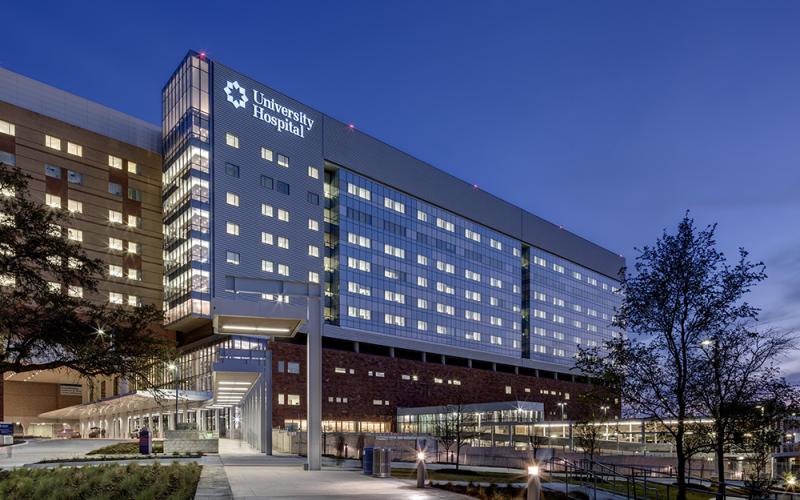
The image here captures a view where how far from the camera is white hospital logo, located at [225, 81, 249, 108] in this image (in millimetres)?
91812

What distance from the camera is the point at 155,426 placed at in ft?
288

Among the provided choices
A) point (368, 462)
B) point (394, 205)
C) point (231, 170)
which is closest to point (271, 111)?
point (231, 170)

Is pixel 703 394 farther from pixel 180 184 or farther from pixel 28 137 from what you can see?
pixel 28 137

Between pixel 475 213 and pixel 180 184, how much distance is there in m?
55.6

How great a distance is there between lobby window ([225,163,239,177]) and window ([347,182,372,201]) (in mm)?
18662

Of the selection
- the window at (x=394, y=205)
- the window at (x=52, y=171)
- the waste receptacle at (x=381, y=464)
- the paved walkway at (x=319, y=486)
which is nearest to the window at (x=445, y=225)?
the window at (x=394, y=205)

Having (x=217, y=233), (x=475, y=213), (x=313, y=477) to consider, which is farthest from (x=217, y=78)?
(x=313, y=477)

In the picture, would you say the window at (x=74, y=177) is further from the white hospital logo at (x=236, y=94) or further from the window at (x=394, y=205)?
the window at (x=394, y=205)

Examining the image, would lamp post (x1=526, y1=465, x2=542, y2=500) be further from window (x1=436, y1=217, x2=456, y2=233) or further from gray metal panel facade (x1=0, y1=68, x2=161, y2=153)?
window (x1=436, y1=217, x2=456, y2=233)

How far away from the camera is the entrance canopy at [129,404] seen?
70.9 m

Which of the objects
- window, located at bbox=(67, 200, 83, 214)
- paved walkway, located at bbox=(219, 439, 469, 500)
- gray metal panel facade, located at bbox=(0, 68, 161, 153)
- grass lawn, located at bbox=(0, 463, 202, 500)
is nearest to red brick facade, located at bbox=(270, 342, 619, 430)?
window, located at bbox=(67, 200, 83, 214)

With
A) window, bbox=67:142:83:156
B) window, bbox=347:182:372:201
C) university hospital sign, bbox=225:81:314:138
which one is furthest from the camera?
window, bbox=347:182:372:201

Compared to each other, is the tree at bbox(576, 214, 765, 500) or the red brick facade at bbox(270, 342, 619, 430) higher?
the tree at bbox(576, 214, 765, 500)

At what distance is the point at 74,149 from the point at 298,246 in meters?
34.0
